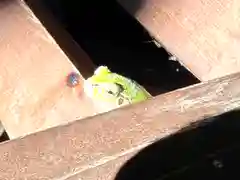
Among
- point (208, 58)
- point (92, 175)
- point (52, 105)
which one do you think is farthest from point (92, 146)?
point (208, 58)

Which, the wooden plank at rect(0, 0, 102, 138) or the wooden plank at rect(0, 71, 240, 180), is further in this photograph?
the wooden plank at rect(0, 0, 102, 138)

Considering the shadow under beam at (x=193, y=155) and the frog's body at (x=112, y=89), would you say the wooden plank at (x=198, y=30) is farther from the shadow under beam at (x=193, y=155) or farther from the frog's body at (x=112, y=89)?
the shadow under beam at (x=193, y=155)

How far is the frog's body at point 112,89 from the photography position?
1004mm

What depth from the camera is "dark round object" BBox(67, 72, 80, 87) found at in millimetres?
1059

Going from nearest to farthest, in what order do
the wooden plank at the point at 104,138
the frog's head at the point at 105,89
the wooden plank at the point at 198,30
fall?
the wooden plank at the point at 104,138, the frog's head at the point at 105,89, the wooden plank at the point at 198,30

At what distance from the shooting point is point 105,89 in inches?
39.6

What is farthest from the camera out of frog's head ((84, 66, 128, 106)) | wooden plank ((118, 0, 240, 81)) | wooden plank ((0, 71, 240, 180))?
wooden plank ((118, 0, 240, 81))

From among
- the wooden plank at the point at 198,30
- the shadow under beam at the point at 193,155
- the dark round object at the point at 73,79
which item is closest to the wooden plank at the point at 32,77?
the dark round object at the point at 73,79

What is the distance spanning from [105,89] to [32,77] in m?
0.16

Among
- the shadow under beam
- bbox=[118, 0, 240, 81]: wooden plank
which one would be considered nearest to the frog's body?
bbox=[118, 0, 240, 81]: wooden plank

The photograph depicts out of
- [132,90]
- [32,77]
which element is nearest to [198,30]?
[132,90]

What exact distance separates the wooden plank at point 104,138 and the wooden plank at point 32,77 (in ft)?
0.82

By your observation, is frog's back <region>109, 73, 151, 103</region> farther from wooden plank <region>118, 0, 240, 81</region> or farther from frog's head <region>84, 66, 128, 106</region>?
wooden plank <region>118, 0, 240, 81</region>

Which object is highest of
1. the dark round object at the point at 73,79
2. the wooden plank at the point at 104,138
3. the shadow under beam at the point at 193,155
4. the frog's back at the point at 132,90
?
the dark round object at the point at 73,79
